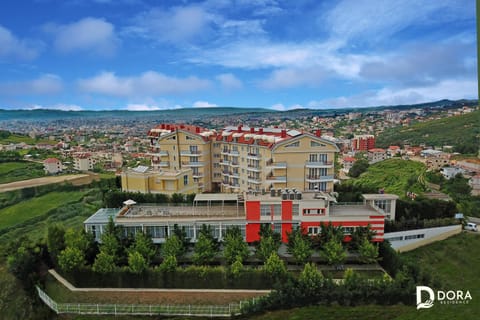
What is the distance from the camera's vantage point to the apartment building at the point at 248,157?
79.4 feet

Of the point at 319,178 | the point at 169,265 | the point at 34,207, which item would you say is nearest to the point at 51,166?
the point at 34,207

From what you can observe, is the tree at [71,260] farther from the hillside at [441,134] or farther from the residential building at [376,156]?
the hillside at [441,134]

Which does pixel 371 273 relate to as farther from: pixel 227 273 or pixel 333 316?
pixel 227 273

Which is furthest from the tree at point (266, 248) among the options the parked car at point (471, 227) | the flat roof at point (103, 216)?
the parked car at point (471, 227)

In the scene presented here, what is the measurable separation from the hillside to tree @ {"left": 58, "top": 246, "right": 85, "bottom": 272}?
5035 centimetres

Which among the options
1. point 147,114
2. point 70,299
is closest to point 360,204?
point 70,299

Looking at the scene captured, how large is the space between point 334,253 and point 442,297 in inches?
175

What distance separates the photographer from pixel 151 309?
13.4 m

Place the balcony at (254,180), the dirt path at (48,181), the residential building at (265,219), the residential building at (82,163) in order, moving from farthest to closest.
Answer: the residential building at (82,163), the dirt path at (48,181), the balcony at (254,180), the residential building at (265,219)

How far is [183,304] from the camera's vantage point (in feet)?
45.5

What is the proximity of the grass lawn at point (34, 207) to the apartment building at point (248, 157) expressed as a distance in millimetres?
12702

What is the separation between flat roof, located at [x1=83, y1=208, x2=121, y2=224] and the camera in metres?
17.6

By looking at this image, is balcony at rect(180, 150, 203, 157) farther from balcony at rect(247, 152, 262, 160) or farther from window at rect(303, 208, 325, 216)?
window at rect(303, 208, 325, 216)

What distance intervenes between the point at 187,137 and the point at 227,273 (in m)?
16.5
